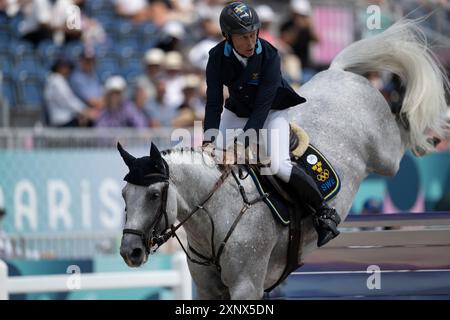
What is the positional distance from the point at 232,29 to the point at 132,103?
6145 millimetres

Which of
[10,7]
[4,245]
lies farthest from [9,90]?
[4,245]

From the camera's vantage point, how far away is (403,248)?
693 cm

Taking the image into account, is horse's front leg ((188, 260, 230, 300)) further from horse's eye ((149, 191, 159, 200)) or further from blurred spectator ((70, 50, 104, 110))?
blurred spectator ((70, 50, 104, 110))

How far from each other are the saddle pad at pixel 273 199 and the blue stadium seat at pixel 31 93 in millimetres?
6246

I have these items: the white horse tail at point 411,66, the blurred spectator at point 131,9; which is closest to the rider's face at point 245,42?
the white horse tail at point 411,66

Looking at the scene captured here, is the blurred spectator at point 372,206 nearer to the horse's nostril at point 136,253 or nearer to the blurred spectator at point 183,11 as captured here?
the blurred spectator at point 183,11

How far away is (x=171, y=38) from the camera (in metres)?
12.9

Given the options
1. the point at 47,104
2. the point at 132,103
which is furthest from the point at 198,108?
the point at 47,104

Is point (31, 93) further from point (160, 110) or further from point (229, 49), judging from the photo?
point (229, 49)

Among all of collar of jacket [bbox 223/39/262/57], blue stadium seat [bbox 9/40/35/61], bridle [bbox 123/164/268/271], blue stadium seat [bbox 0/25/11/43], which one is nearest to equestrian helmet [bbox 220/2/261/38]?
collar of jacket [bbox 223/39/262/57]

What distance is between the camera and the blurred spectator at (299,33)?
1402 cm

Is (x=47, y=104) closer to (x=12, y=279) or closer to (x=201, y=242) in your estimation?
(x=12, y=279)

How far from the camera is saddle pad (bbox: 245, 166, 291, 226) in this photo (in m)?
5.96

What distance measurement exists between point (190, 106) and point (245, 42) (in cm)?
607
